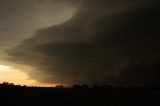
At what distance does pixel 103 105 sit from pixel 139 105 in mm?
10259

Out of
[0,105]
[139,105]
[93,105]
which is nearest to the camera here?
[0,105]

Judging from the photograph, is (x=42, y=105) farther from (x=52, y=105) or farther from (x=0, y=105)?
(x=0, y=105)

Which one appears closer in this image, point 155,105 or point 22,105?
point 22,105

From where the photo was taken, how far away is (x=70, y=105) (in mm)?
69688

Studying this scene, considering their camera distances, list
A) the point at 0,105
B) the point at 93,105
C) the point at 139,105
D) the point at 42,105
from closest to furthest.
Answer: the point at 0,105, the point at 42,105, the point at 93,105, the point at 139,105

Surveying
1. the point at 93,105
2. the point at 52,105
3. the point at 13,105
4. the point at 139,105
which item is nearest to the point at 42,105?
the point at 52,105

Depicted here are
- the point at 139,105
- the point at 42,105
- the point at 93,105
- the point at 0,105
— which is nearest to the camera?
the point at 0,105

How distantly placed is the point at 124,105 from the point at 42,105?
21.3 meters

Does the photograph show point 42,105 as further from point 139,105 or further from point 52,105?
point 139,105

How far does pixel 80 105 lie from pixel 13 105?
1537 cm

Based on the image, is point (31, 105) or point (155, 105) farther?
point (155, 105)

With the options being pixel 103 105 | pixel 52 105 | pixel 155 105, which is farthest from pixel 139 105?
pixel 52 105

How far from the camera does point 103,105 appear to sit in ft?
241

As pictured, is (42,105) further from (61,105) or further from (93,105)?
(93,105)
